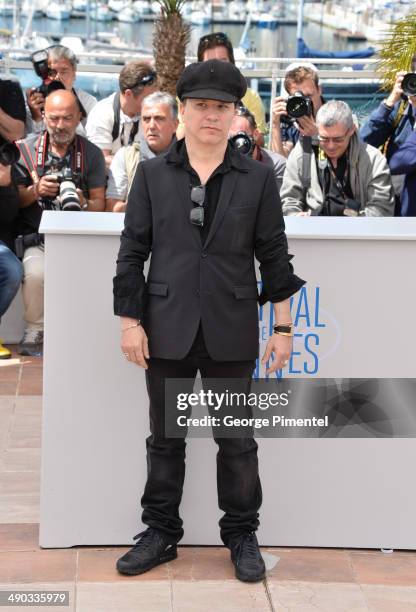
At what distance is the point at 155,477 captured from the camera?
158 inches

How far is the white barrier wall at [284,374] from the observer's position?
4047 millimetres

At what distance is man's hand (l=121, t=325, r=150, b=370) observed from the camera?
3.80 metres

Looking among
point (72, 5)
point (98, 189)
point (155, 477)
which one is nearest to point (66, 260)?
point (155, 477)

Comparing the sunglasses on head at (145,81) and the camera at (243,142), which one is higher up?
the sunglasses on head at (145,81)

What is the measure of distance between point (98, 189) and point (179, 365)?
3245 millimetres

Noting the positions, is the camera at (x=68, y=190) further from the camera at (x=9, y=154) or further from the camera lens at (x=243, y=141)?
the camera lens at (x=243, y=141)

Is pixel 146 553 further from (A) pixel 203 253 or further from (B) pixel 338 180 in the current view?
(B) pixel 338 180

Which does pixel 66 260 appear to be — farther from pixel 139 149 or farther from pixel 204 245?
pixel 139 149

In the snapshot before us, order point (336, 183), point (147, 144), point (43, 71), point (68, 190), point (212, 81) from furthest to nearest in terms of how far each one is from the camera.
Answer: point (43, 71) → point (147, 144) → point (68, 190) → point (336, 183) → point (212, 81)

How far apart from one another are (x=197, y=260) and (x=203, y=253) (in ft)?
0.10

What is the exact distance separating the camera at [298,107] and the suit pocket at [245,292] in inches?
124

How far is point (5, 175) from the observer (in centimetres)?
667

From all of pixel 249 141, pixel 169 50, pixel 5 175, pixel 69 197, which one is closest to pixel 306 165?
pixel 249 141

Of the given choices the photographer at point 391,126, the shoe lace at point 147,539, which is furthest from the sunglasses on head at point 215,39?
the shoe lace at point 147,539
